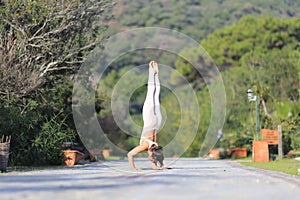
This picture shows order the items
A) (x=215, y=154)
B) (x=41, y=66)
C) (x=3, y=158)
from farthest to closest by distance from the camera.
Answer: (x=215, y=154)
(x=41, y=66)
(x=3, y=158)

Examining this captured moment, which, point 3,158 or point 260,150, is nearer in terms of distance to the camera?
point 3,158

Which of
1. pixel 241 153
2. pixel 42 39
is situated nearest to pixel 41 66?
pixel 42 39

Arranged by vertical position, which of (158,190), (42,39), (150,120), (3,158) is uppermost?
(42,39)

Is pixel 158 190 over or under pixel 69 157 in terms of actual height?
under

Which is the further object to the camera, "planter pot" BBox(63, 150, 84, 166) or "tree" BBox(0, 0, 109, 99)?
"tree" BBox(0, 0, 109, 99)

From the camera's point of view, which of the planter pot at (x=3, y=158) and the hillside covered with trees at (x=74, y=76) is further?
the hillside covered with trees at (x=74, y=76)

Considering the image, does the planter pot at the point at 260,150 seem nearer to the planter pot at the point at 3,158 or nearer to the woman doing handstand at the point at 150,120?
the woman doing handstand at the point at 150,120

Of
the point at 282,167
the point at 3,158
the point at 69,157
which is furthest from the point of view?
the point at 69,157

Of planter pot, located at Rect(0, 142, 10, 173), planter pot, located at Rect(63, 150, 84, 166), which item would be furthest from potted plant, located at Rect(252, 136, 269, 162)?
planter pot, located at Rect(0, 142, 10, 173)

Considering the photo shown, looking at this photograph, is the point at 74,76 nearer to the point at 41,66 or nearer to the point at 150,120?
the point at 41,66

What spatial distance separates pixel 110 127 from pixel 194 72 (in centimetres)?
2541

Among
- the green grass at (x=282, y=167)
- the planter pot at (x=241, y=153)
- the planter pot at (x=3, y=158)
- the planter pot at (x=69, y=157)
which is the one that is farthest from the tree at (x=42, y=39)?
the planter pot at (x=241, y=153)

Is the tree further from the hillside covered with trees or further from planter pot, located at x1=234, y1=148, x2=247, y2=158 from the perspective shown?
planter pot, located at x1=234, y1=148, x2=247, y2=158

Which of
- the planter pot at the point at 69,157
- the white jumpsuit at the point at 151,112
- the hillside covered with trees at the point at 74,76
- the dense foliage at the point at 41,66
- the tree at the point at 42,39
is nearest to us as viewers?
the white jumpsuit at the point at 151,112
